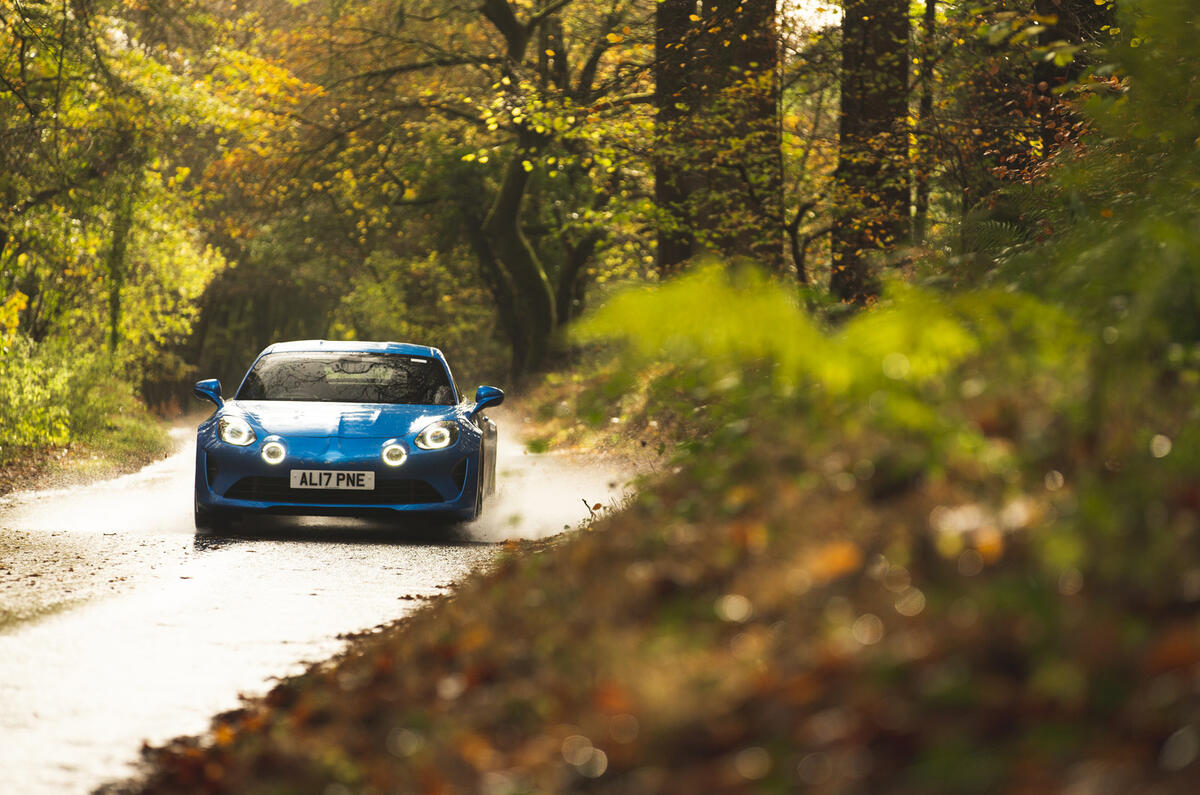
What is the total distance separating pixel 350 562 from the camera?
9.60m

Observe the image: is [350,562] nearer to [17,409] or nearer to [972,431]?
[972,431]

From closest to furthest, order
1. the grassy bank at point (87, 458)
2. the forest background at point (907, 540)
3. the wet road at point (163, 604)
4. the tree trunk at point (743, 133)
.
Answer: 1. the forest background at point (907, 540)
2. the wet road at point (163, 604)
3. the grassy bank at point (87, 458)
4. the tree trunk at point (743, 133)

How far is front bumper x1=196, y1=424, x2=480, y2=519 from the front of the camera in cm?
1054

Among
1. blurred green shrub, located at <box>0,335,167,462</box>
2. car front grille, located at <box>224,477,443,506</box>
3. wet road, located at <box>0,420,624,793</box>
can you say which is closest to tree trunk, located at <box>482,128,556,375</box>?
blurred green shrub, located at <box>0,335,167,462</box>

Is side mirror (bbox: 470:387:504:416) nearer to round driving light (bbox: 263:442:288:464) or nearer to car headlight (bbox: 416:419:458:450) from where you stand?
car headlight (bbox: 416:419:458:450)

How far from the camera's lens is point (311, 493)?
10.5m

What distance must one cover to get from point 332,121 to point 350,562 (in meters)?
22.8

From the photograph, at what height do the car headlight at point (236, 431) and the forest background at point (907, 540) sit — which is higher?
the forest background at point (907, 540)

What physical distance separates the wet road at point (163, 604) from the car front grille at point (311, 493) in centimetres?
33

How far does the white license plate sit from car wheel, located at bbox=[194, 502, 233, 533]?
74 centimetres

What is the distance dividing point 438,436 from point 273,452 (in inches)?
49.7

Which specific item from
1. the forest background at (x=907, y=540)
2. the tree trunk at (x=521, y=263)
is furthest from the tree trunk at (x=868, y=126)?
the tree trunk at (x=521, y=263)

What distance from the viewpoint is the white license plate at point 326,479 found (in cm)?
1051

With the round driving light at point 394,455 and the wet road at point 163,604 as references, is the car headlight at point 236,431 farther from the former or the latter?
the round driving light at point 394,455
